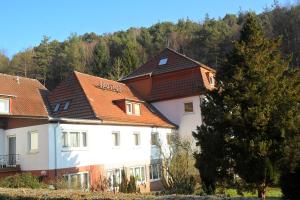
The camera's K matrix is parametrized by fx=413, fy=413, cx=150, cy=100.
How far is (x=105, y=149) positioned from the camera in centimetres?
2909

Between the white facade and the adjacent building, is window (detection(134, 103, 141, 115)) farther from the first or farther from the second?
the white facade

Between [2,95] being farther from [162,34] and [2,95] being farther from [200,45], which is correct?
[162,34]

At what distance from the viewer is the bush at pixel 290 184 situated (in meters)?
14.6

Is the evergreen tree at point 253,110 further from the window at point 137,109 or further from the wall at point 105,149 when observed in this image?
the window at point 137,109

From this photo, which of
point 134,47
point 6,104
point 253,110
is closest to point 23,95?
point 6,104

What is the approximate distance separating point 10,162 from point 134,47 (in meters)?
50.2

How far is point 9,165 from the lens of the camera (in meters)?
26.8

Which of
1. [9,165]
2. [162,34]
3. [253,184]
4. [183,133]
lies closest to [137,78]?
[183,133]

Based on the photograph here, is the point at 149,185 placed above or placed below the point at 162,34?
below

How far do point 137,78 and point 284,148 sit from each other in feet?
89.4

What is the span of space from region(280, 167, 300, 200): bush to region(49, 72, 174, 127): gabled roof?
16324 mm

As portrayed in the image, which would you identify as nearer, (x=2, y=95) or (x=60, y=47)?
(x=2, y=95)

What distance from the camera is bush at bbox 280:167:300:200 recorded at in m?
14.6

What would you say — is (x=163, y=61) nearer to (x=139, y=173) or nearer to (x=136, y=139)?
(x=136, y=139)
